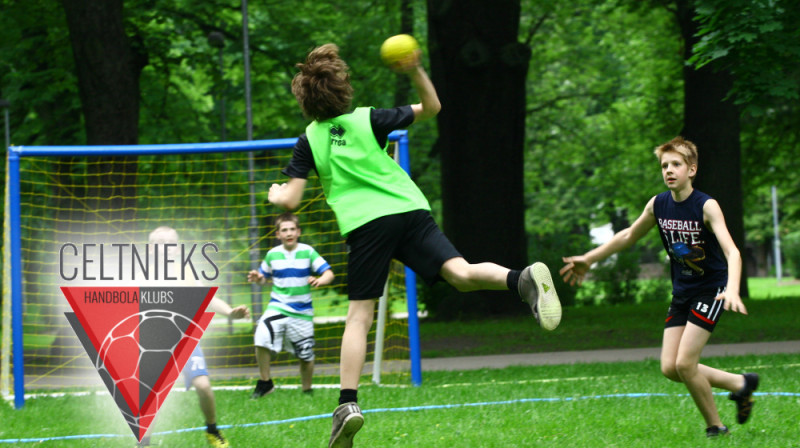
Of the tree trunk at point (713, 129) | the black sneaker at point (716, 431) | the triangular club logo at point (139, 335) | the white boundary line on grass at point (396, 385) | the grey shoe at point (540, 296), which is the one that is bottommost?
the white boundary line on grass at point (396, 385)

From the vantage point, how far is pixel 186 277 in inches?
233

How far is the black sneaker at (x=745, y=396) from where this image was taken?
18.4 ft

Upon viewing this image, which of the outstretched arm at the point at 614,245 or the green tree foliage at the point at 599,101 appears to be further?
the green tree foliage at the point at 599,101

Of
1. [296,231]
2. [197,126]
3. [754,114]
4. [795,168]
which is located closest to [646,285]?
[795,168]

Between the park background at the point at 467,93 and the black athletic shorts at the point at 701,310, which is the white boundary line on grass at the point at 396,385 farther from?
the black athletic shorts at the point at 701,310

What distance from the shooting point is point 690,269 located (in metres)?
5.50

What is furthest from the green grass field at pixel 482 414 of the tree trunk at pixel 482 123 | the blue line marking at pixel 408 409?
the tree trunk at pixel 482 123

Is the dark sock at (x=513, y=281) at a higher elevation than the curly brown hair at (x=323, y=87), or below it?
below

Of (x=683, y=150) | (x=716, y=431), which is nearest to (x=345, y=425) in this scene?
(x=716, y=431)

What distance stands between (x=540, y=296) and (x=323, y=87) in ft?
4.95

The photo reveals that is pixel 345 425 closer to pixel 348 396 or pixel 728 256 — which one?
pixel 348 396

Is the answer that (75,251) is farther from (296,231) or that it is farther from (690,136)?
(690,136)

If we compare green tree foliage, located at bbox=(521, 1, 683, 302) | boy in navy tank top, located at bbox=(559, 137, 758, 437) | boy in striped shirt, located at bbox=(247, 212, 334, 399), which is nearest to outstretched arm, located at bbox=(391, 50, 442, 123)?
boy in navy tank top, located at bbox=(559, 137, 758, 437)

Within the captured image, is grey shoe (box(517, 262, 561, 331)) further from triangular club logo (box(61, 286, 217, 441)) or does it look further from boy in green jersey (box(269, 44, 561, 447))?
triangular club logo (box(61, 286, 217, 441))
